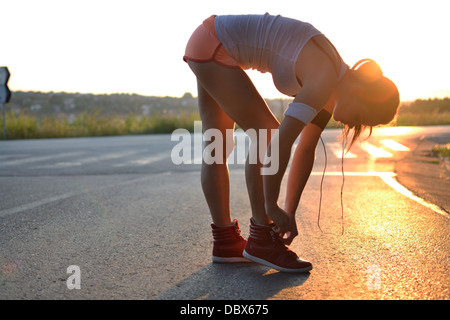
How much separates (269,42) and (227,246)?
48.3 inches

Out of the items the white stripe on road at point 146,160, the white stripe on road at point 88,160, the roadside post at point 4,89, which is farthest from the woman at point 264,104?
the roadside post at point 4,89

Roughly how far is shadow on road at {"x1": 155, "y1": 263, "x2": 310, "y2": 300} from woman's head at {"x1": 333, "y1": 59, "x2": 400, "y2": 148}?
2.97 ft

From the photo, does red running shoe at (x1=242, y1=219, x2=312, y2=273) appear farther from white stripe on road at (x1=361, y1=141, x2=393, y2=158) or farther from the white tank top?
white stripe on road at (x1=361, y1=141, x2=393, y2=158)

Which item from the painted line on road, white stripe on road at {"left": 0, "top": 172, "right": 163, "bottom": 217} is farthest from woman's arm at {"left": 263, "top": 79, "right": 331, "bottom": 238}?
white stripe on road at {"left": 0, "top": 172, "right": 163, "bottom": 217}

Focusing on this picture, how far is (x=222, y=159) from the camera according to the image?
2.99 metres

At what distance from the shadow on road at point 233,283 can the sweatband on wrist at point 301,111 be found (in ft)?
2.84

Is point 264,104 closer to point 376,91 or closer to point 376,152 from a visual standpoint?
point 376,91

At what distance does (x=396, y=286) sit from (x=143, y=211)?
2.78 meters

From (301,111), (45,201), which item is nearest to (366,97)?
(301,111)

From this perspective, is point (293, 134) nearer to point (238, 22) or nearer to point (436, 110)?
point (238, 22)

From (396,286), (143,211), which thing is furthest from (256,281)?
(143,211)

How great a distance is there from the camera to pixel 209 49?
264 cm

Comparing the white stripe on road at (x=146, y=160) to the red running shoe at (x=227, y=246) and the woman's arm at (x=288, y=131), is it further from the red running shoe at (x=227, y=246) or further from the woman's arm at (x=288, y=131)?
the woman's arm at (x=288, y=131)

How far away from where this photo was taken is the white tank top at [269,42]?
242 centimetres
